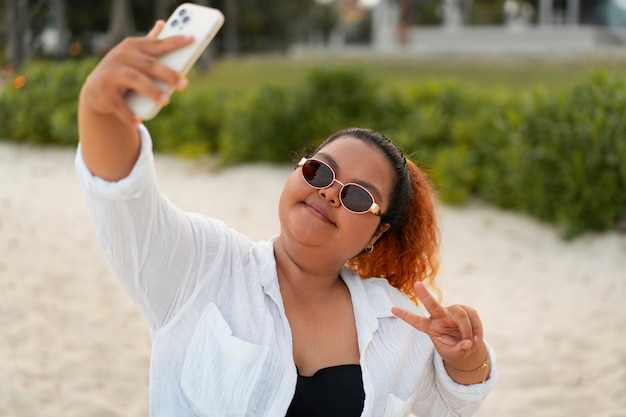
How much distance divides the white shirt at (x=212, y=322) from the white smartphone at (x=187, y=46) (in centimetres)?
26

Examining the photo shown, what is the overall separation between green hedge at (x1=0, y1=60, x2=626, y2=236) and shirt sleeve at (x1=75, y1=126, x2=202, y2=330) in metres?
4.31

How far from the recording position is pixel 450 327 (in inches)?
79.4

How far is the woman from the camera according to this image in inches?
67.1

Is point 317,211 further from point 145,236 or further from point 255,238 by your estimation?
point 255,238

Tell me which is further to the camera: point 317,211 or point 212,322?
point 317,211

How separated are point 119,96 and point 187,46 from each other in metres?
0.16

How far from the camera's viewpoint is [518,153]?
6.98 meters

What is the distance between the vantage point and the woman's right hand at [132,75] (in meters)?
1.35

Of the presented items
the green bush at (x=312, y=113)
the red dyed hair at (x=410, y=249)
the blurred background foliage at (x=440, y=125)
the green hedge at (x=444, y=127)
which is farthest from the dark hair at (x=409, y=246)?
the green bush at (x=312, y=113)

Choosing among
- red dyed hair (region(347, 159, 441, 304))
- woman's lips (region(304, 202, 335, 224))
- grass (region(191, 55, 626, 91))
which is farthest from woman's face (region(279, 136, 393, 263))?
grass (region(191, 55, 626, 91))

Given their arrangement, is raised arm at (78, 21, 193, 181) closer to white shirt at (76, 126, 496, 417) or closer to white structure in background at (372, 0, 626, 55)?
white shirt at (76, 126, 496, 417)

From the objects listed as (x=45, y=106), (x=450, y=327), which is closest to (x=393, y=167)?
(x=450, y=327)

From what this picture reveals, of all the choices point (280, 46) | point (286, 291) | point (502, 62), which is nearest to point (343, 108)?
point (286, 291)

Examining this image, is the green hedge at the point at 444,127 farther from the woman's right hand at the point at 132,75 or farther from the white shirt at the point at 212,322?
the woman's right hand at the point at 132,75
